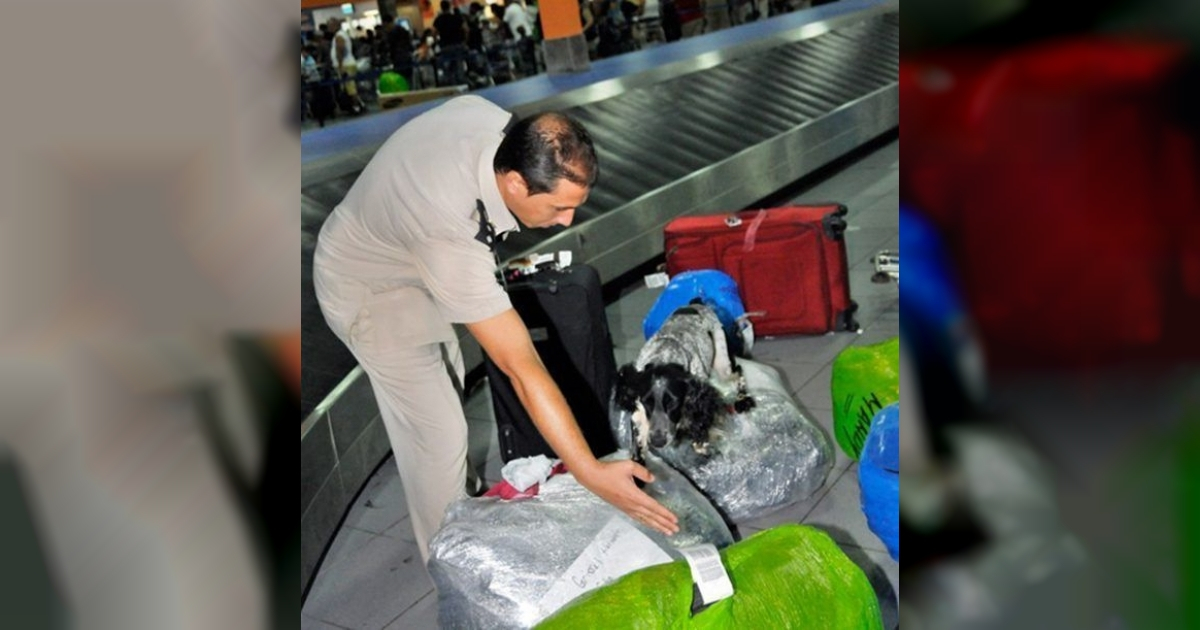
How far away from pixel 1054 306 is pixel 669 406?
7.94 ft

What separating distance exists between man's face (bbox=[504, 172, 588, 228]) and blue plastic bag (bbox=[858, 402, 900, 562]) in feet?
3.00

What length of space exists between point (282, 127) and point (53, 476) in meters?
0.30

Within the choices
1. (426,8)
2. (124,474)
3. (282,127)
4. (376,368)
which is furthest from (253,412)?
(426,8)

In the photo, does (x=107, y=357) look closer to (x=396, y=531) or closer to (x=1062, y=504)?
(x=1062, y=504)

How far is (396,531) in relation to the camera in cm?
337

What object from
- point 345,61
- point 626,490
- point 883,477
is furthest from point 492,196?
point 345,61

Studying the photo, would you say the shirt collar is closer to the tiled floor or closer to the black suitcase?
the black suitcase

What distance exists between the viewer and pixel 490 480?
360cm

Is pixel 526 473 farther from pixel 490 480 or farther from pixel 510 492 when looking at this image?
pixel 490 480

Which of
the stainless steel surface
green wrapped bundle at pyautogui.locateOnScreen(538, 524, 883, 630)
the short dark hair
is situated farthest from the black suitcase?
the stainless steel surface

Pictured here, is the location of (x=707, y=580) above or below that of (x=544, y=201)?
below

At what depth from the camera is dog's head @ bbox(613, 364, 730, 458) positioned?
2.85 meters

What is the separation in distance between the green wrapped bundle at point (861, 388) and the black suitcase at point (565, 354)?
72 cm

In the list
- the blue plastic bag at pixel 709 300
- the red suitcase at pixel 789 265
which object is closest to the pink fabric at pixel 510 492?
the blue plastic bag at pixel 709 300
